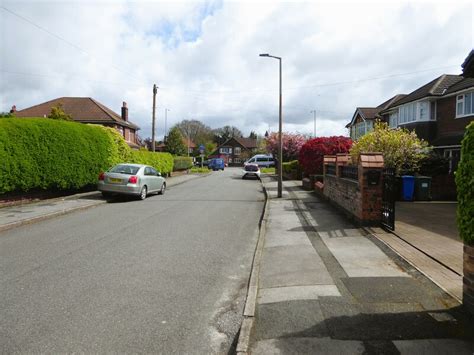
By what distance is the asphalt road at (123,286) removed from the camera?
3713mm

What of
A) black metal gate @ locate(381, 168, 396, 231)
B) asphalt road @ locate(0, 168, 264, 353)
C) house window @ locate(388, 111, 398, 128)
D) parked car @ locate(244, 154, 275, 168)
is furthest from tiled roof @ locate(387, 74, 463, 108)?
parked car @ locate(244, 154, 275, 168)

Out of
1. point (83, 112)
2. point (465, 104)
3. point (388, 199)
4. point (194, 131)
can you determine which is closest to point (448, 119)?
point (465, 104)

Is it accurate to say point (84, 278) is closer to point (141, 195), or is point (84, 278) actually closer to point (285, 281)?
point (285, 281)

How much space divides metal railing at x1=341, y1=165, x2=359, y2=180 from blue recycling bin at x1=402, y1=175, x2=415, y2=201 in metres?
4.57

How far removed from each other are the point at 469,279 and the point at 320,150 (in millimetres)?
18714

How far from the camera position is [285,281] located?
5.45 m

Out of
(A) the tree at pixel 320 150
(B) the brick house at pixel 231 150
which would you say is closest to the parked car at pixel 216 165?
(A) the tree at pixel 320 150

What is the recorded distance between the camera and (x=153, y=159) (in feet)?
91.3

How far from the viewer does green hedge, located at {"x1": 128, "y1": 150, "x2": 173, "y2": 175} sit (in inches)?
927

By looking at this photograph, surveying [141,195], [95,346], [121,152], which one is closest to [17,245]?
[95,346]

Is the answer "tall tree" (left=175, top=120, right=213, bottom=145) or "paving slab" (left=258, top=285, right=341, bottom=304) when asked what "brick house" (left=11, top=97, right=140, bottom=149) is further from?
"tall tree" (left=175, top=120, right=213, bottom=145)

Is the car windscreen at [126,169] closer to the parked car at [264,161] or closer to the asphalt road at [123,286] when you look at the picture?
the asphalt road at [123,286]

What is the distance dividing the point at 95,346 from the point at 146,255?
132 inches

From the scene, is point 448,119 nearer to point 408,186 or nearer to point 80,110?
point 408,186
